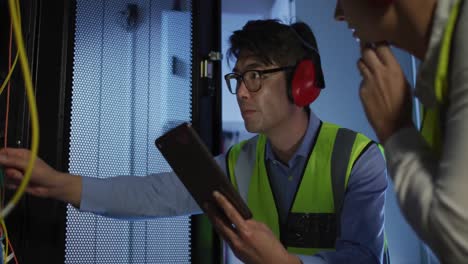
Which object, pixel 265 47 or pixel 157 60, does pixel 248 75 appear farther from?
pixel 157 60

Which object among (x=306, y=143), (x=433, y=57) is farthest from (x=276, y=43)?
(x=433, y=57)

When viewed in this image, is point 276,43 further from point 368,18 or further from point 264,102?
point 368,18

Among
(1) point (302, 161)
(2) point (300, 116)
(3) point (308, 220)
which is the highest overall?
(2) point (300, 116)

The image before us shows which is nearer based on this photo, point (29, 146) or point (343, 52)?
point (29, 146)

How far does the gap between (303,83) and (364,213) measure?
35 centimetres

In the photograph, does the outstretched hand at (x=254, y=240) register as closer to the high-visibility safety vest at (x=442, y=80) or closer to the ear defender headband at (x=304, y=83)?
the high-visibility safety vest at (x=442, y=80)

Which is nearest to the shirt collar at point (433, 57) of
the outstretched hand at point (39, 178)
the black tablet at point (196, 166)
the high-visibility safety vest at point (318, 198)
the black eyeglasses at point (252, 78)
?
the black tablet at point (196, 166)

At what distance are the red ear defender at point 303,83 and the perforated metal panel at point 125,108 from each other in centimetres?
28

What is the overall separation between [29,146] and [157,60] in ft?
1.15

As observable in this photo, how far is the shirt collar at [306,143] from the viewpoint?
43.3 inches

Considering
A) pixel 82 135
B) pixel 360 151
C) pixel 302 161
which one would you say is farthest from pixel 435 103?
pixel 82 135

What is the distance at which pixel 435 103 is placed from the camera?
1.77 feet

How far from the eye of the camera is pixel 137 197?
1001 millimetres

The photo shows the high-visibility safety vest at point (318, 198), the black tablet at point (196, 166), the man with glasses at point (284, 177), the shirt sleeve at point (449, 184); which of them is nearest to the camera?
the shirt sleeve at point (449, 184)
